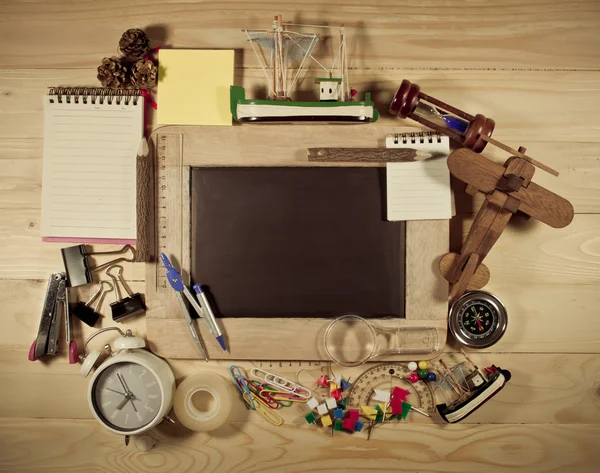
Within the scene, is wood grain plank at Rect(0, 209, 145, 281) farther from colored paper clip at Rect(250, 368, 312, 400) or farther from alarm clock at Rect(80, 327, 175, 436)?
colored paper clip at Rect(250, 368, 312, 400)

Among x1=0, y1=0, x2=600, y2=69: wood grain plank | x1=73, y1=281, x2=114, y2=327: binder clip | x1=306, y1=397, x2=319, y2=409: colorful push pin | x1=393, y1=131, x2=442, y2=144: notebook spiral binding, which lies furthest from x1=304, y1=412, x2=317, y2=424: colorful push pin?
x1=0, y1=0, x2=600, y2=69: wood grain plank

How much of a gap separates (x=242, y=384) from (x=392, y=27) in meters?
0.94

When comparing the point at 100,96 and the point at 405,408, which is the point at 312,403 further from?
the point at 100,96

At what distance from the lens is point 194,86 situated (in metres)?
1.16

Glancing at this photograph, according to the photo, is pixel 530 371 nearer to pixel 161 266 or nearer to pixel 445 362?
pixel 445 362

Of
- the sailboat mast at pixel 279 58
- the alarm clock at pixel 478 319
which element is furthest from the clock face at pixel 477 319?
the sailboat mast at pixel 279 58

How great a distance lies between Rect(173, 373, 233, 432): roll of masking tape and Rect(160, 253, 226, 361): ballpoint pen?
2.6 inches

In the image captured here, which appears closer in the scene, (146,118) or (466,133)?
(466,133)

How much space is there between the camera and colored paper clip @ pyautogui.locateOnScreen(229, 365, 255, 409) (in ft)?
3.85

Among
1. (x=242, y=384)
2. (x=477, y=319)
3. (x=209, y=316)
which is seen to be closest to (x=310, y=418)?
(x=242, y=384)

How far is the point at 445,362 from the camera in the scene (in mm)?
1190

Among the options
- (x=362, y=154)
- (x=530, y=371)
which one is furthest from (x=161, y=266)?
(x=530, y=371)

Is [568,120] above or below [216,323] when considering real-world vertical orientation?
above

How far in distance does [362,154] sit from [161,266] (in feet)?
1.78
